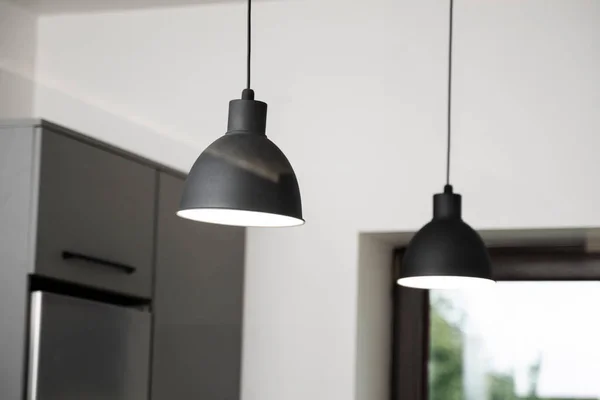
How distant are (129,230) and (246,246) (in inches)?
27.8

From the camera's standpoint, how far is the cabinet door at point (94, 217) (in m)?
2.67

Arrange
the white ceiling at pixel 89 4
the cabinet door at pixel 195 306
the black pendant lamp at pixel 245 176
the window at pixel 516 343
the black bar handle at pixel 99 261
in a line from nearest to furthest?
1. the black pendant lamp at pixel 245 176
2. the black bar handle at pixel 99 261
3. the cabinet door at pixel 195 306
4. the window at pixel 516 343
5. the white ceiling at pixel 89 4

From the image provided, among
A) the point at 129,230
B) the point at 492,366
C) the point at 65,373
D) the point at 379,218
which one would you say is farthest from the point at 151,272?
the point at 492,366

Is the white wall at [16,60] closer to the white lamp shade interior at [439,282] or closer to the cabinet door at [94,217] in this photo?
the cabinet door at [94,217]

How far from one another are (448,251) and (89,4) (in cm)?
184

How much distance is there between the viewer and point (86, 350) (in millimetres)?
2762

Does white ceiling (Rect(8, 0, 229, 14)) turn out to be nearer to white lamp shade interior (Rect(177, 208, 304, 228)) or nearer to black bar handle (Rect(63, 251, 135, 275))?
black bar handle (Rect(63, 251, 135, 275))

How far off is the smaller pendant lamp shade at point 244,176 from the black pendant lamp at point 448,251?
2.11 feet

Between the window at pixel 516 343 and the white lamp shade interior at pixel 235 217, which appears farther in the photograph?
the window at pixel 516 343

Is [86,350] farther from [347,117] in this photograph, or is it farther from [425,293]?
[425,293]

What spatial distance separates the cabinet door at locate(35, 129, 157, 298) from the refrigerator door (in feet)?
0.28

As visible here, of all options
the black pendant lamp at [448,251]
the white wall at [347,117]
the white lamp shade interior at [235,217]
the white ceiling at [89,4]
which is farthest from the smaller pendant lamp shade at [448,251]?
the white ceiling at [89,4]

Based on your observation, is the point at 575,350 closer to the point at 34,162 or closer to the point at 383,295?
the point at 383,295

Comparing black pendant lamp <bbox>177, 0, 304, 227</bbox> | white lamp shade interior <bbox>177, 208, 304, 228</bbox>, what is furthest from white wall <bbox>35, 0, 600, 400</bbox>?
black pendant lamp <bbox>177, 0, 304, 227</bbox>
